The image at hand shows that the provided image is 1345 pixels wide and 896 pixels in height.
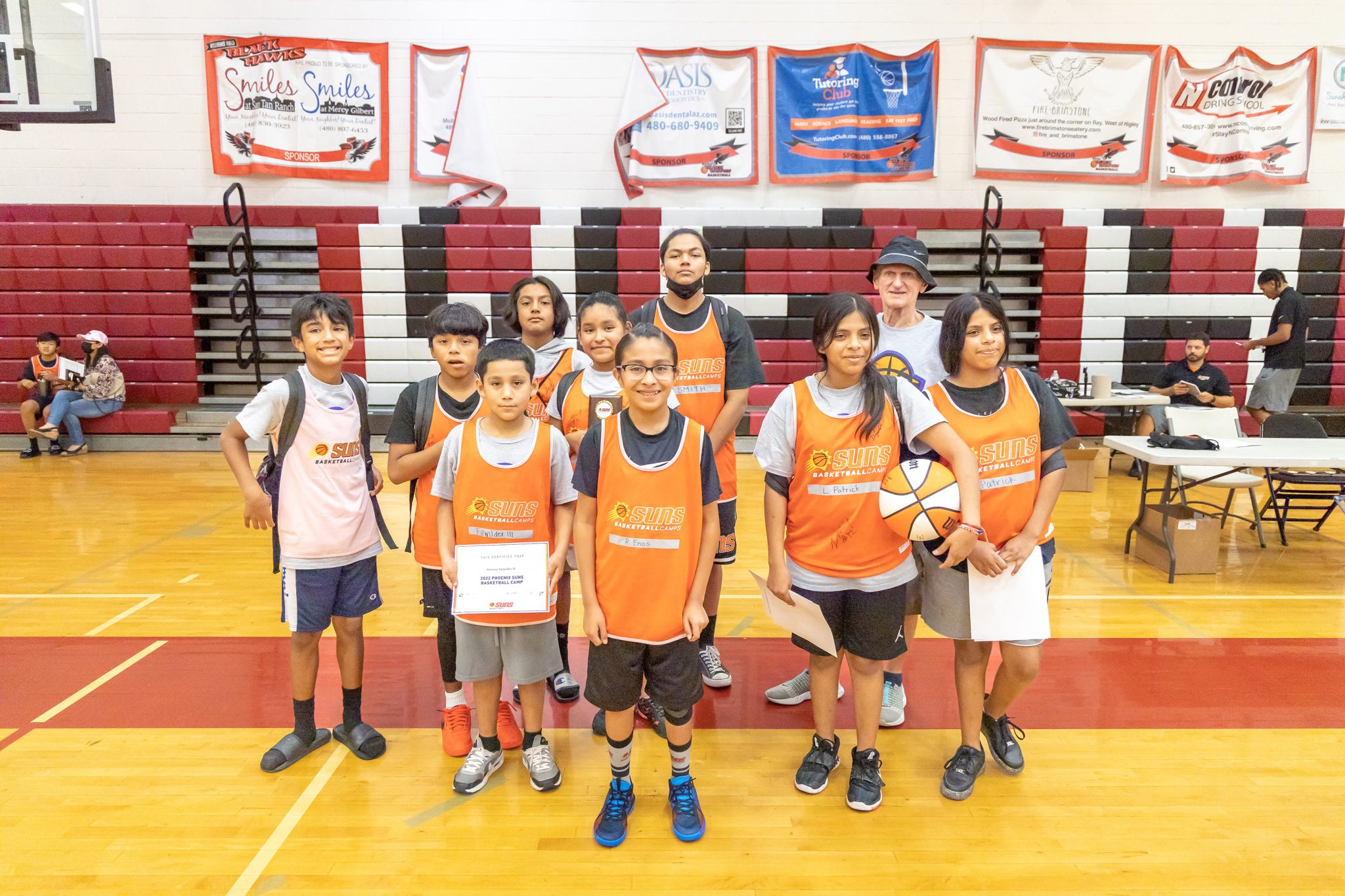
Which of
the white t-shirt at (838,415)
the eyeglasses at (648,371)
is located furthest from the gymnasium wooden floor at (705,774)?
the eyeglasses at (648,371)

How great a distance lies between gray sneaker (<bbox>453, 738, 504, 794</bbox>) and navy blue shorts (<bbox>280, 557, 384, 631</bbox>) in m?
0.56

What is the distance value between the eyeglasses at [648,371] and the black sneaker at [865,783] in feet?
4.09

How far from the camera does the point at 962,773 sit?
2354 mm

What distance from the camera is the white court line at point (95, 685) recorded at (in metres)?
2.85

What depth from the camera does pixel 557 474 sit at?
7.60ft

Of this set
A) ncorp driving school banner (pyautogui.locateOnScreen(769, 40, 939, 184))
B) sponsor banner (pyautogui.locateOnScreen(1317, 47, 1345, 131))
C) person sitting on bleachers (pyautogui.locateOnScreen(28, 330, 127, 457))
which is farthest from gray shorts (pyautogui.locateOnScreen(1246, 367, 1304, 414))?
person sitting on bleachers (pyautogui.locateOnScreen(28, 330, 127, 457))

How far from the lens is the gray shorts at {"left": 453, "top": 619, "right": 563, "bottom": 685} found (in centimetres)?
232

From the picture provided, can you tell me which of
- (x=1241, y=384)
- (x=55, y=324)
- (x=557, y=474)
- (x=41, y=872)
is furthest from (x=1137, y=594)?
(x=55, y=324)

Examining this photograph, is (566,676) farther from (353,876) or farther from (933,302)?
(933,302)

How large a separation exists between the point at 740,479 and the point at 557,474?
14.3ft

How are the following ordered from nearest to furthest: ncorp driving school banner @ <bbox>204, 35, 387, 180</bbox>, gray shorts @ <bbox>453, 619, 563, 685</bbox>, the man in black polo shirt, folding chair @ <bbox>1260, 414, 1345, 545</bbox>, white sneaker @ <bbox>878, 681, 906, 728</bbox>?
gray shorts @ <bbox>453, 619, 563, 685</bbox>
white sneaker @ <bbox>878, 681, 906, 728</bbox>
folding chair @ <bbox>1260, 414, 1345, 545</bbox>
the man in black polo shirt
ncorp driving school banner @ <bbox>204, 35, 387, 180</bbox>

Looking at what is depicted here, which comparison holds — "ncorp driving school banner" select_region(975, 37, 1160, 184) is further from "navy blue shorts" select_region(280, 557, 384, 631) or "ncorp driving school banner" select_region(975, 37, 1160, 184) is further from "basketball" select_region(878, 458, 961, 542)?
"navy blue shorts" select_region(280, 557, 384, 631)

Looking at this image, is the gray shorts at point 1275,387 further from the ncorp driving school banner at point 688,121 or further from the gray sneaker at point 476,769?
the gray sneaker at point 476,769

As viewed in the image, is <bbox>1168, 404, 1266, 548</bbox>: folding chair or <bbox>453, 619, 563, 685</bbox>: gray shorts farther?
<bbox>1168, 404, 1266, 548</bbox>: folding chair
